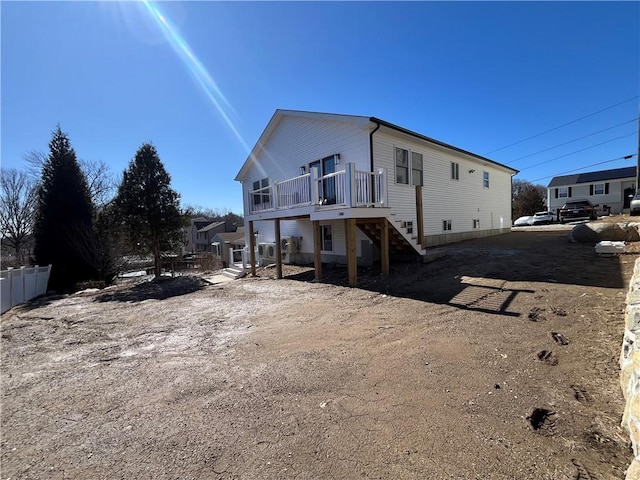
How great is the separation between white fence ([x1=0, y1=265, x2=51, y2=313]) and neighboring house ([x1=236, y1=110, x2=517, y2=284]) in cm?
856

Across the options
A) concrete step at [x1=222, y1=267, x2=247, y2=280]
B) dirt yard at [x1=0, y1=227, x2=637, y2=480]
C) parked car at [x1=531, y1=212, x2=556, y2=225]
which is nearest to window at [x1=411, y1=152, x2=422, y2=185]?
dirt yard at [x1=0, y1=227, x2=637, y2=480]

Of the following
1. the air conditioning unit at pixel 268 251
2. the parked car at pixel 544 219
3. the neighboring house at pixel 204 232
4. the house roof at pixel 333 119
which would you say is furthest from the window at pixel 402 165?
the neighboring house at pixel 204 232

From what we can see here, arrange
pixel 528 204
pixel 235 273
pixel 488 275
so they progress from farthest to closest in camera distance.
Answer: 1. pixel 528 204
2. pixel 235 273
3. pixel 488 275

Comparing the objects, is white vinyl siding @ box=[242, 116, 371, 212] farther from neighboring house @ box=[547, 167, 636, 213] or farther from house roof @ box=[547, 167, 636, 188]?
house roof @ box=[547, 167, 636, 188]

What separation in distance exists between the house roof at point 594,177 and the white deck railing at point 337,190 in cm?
3673

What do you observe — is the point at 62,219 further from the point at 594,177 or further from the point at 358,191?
the point at 594,177

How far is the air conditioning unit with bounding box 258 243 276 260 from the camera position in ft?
47.7

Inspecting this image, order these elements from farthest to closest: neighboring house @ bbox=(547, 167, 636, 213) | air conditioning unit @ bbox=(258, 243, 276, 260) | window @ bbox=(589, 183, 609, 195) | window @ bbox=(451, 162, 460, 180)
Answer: window @ bbox=(589, 183, 609, 195)
neighboring house @ bbox=(547, 167, 636, 213)
air conditioning unit @ bbox=(258, 243, 276, 260)
window @ bbox=(451, 162, 460, 180)

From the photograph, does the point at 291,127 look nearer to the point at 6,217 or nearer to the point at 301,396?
the point at 301,396

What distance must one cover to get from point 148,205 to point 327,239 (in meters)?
9.71

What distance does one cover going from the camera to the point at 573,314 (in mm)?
4621

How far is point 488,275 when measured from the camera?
24.6 ft

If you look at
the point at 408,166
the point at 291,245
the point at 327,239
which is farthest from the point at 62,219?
the point at 408,166

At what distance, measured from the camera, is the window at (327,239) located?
1241 cm
